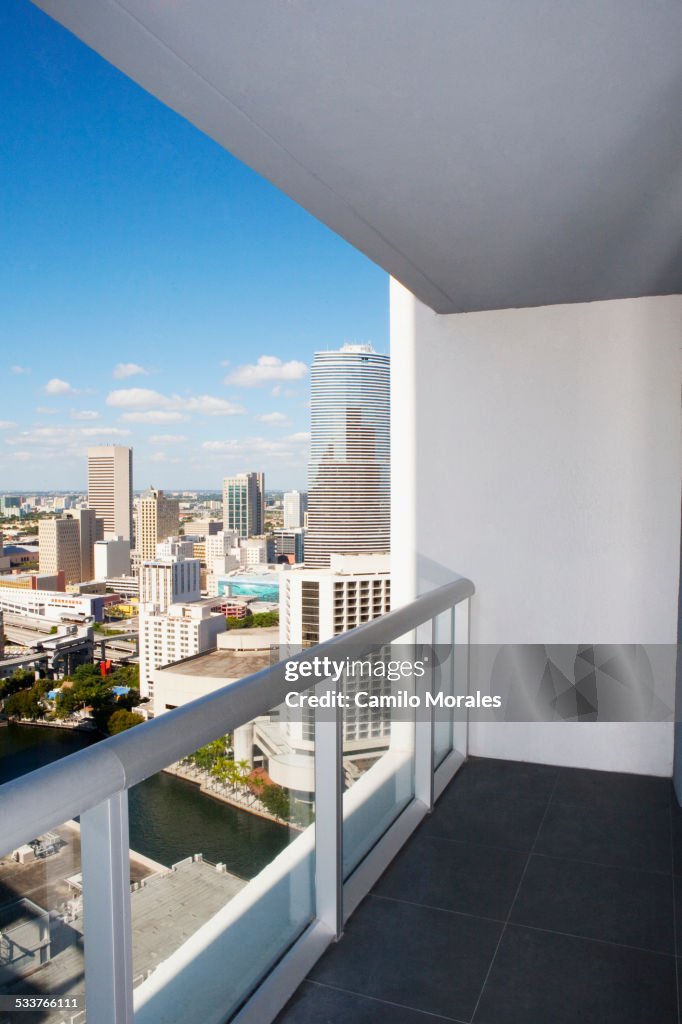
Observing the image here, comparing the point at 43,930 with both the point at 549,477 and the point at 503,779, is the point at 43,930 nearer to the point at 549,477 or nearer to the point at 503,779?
the point at 503,779

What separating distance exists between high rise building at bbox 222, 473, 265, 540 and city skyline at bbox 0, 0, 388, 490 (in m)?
1.66

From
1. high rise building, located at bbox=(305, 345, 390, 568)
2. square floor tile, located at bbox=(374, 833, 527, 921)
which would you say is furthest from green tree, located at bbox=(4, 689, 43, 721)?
square floor tile, located at bbox=(374, 833, 527, 921)

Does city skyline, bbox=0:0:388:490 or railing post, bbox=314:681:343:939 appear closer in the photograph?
railing post, bbox=314:681:343:939

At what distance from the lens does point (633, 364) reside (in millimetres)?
3648

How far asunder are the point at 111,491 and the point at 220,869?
9.62 m

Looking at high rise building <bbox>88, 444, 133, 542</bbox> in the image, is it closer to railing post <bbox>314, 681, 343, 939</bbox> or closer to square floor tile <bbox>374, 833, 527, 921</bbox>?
square floor tile <bbox>374, 833, 527, 921</bbox>

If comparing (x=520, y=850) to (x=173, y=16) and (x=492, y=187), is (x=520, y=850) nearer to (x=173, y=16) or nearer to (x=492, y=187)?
(x=492, y=187)

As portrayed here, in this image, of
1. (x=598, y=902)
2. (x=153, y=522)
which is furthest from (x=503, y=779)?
(x=153, y=522)

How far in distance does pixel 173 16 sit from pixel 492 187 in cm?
110

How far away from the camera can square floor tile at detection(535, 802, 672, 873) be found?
2871 millimetres

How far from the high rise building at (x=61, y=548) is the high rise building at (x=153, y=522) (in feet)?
3.16

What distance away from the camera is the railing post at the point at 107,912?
→ 4.15 feet

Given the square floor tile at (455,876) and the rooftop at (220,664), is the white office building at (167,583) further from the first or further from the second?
the square floor tile at (455,876)

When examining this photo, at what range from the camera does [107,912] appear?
1.30 meters
